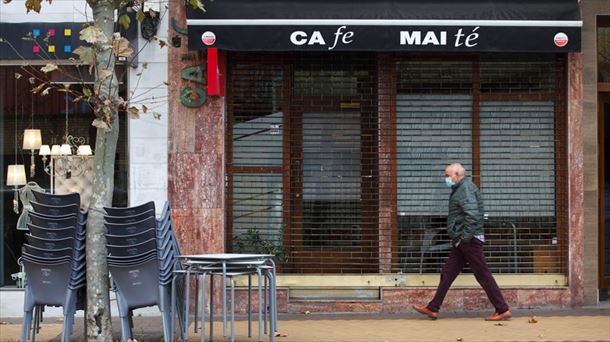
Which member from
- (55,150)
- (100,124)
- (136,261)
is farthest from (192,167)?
(100,124)

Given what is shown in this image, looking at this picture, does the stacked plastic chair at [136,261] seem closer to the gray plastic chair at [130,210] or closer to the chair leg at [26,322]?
the gray plastic chair at [130,210]

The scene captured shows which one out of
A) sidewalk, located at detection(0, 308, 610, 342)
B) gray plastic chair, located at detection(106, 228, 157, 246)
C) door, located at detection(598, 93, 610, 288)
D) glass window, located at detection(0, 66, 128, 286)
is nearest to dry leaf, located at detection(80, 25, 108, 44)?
gray plastic chair, located at detection(106, 228, 157, 246)

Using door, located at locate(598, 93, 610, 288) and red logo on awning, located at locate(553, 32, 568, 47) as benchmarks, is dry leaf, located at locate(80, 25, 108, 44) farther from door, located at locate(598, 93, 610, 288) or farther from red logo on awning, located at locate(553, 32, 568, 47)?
door, located at locate(598, 93, 610, 288)

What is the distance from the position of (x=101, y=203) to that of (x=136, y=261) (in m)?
0.66

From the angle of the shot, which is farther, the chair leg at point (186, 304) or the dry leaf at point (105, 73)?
the dry leaf at point (105, 73)

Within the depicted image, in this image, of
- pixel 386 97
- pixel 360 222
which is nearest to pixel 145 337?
pixel 360 222

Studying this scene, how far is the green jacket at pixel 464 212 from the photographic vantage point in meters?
10.7

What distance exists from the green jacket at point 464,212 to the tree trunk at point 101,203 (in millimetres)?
4114

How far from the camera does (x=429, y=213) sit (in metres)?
12.0

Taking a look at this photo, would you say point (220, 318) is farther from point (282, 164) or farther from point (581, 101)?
point (581, 101)

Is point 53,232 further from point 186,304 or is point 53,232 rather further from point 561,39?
point 561,39

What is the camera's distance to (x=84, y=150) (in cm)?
1198

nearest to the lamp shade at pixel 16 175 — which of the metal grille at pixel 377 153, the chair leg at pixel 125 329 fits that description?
the metal grille at pixel 377 153

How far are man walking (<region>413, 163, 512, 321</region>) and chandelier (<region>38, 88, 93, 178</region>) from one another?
4587 mm
